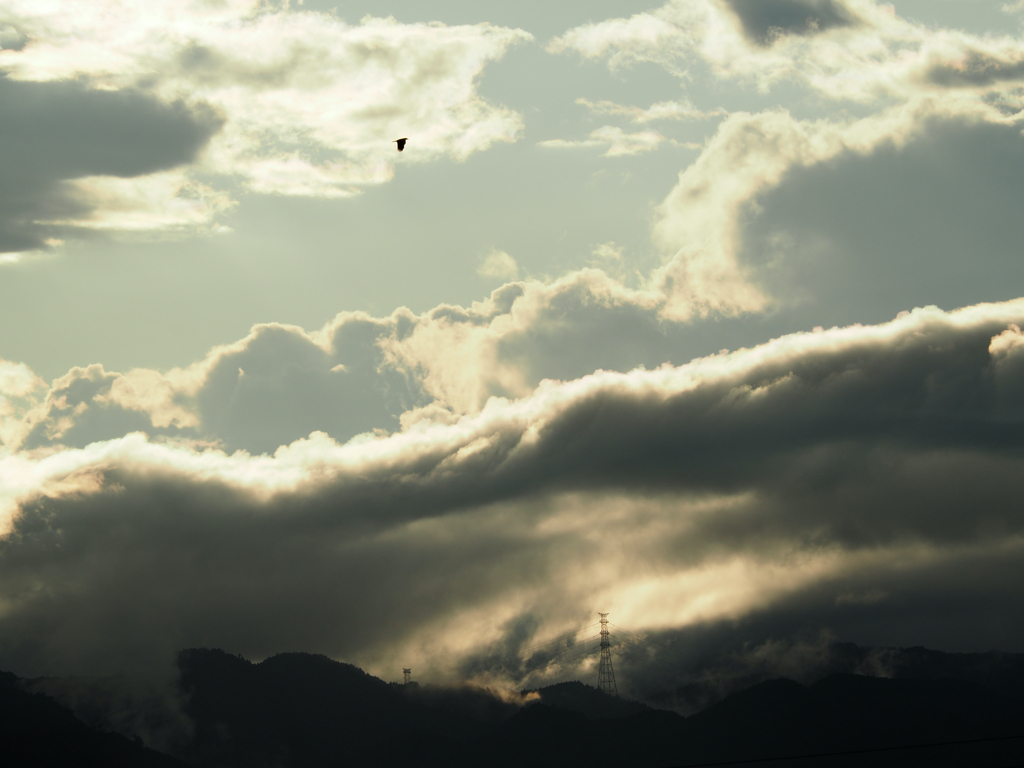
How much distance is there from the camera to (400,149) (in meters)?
104
